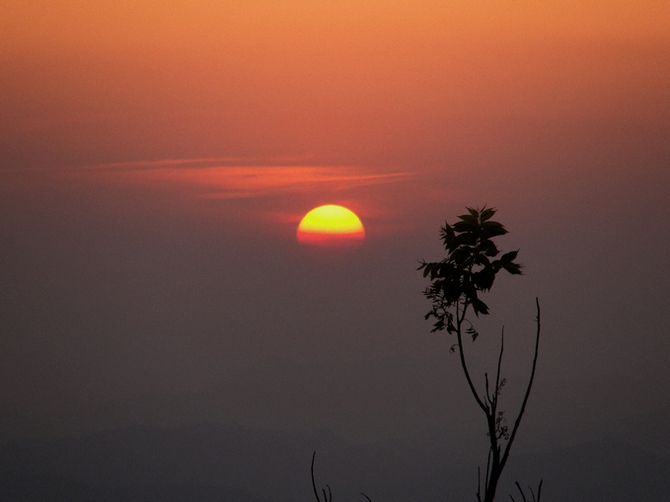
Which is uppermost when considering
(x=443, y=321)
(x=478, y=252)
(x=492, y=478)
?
(x=478, y=252)

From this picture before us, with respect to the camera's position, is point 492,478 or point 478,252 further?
point 478,252

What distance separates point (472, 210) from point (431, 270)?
0.80 m

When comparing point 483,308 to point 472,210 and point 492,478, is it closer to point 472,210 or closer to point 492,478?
point 472,210

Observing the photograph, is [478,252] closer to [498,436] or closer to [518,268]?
[518,268]

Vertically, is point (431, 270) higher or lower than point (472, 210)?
lower

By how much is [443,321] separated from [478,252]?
89 cm

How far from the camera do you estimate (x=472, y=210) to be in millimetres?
9859

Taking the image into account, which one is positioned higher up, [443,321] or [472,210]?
[472,210]

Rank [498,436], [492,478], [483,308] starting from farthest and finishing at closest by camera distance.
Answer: [483,308] < [498,436] < [492,478]

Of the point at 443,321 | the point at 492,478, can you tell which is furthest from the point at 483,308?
the point at 492,478

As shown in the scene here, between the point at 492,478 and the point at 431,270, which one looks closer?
the point at 492,478

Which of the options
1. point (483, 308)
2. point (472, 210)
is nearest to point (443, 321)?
point (483, 308)

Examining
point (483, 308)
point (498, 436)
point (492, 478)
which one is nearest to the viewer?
point (492, 478)

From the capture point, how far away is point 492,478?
8.30 metres
